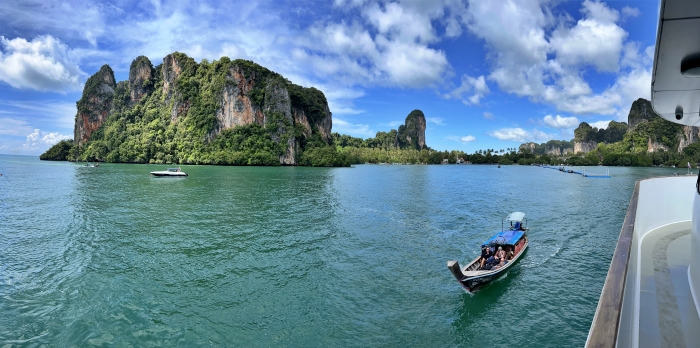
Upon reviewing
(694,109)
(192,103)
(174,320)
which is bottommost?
(174,320)

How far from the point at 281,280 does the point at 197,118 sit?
12224 centimetres

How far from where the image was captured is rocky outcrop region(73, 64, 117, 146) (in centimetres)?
13924

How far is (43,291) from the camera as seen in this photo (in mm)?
11609

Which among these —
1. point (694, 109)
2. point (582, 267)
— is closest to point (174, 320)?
point (694, 109)

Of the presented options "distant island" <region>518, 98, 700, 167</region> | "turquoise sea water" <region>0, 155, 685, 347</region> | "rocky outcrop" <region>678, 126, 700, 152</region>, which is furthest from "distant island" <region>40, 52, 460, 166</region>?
"rocky outcrop" <region>678, 126, 700, 152</region>

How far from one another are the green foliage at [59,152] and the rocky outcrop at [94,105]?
152 inches

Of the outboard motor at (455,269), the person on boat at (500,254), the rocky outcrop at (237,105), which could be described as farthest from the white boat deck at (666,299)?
the rocky outcrop at (237,105)

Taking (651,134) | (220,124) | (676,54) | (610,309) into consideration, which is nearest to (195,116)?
(220,124)

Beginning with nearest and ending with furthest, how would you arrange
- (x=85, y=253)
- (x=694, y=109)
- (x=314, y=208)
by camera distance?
(x=694, y=109) < (x=85, y=253) < (x=314, y=208)

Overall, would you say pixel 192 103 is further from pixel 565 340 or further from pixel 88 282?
pixel 565 340

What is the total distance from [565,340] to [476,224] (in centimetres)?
1497

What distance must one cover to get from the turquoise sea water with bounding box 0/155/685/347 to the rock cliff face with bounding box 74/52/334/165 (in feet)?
303

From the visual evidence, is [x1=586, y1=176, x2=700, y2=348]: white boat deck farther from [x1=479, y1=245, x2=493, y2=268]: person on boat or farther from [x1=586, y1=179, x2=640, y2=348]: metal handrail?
[x1=479, y1=245, x2=493, y2=268]: person on boat

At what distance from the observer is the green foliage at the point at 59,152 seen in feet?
449
